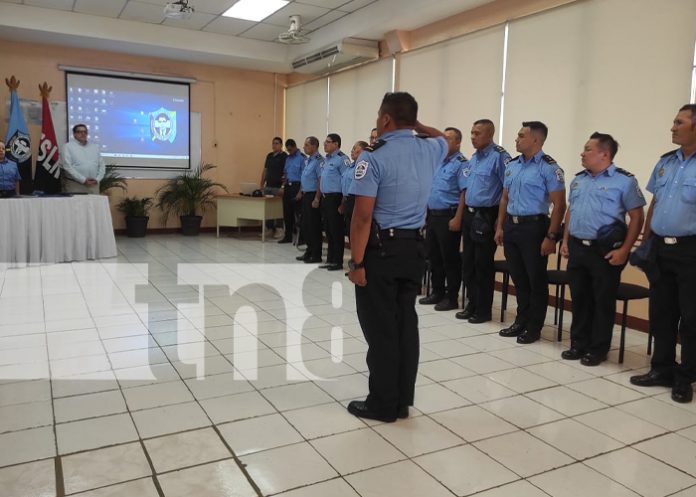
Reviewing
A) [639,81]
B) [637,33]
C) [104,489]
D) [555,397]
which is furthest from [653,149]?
[104,489]

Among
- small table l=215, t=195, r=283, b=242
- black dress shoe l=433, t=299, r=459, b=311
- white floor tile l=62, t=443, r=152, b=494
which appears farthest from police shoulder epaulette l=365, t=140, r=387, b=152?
small table l=215, t=195, r=283, b=242

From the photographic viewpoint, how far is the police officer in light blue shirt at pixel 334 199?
22.8 ft

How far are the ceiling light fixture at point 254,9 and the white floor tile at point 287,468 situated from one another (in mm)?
6331

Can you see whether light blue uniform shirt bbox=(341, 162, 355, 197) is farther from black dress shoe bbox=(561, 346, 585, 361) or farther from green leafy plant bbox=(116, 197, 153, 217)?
green leafy plant bbox=(116, 197, 153, 217)

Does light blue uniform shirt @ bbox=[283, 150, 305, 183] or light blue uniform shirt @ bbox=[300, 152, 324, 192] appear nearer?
light blue uniform shirt @ bbox=[300, 152, 324, 192]

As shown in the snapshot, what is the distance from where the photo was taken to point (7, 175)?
22.5 feet

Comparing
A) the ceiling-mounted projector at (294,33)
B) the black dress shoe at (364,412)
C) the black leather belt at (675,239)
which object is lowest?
the black dress shoe at (364,412)

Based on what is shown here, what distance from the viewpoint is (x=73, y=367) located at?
3.43 m

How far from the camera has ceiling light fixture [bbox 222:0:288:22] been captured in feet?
24.2

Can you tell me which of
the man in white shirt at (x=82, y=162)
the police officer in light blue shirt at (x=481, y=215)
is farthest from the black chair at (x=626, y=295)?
the man in white shirt at (x=82, y=162)

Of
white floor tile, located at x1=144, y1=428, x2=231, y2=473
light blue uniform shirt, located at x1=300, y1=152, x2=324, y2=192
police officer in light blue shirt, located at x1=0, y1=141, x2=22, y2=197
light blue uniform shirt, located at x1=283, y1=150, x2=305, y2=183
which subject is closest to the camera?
white floor tile, located at x1=144, y1=428, x2=231, y2=473

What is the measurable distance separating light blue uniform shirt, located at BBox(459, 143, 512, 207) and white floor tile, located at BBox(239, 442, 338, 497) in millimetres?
2777

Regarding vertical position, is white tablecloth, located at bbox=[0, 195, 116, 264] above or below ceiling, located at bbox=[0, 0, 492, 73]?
below

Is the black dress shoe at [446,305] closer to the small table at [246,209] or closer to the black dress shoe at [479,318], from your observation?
the black dress shoe at [479,318]
